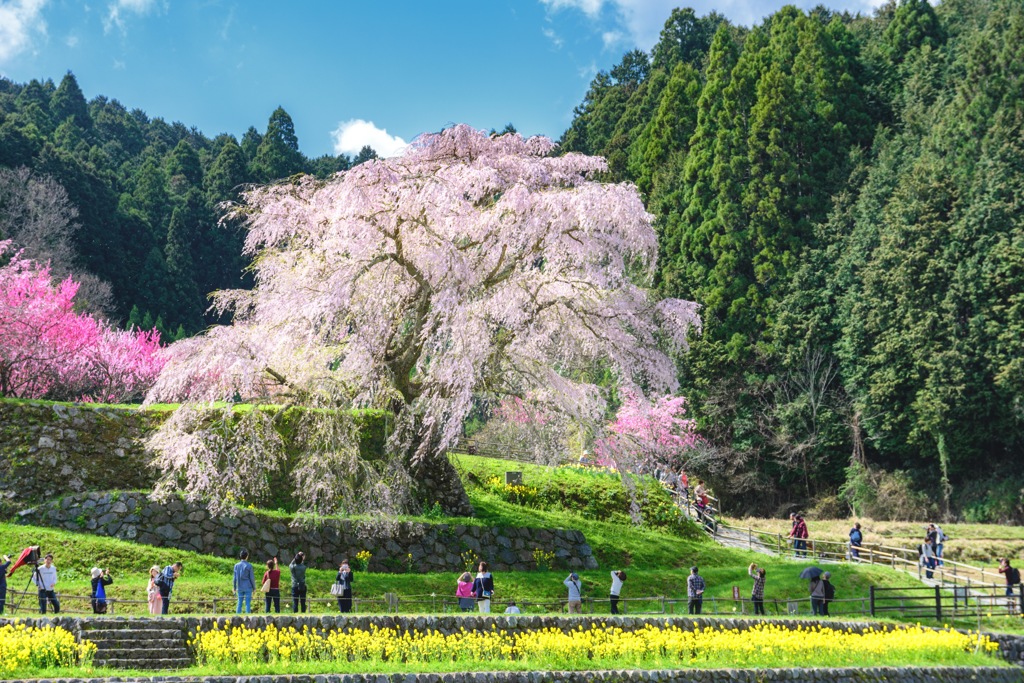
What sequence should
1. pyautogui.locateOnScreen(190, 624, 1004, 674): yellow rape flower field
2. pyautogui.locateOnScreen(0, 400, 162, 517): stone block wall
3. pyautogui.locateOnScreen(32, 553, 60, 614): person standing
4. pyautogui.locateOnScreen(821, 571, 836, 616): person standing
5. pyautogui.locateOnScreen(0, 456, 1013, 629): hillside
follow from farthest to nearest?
pyautogui.locateOnScreen(0, 400, 162, 517): stone block wall, pyautogui.locateOnScreen(821, 571, 836, 616): person standing, pyautogui.locateOnScreen(0, 456, 1013, 629): hillside, pyautogui.locateOnScreen(32, 553, 60, 614): person standing, pyautogui.locateOnScreen(190, 624, 1004, 674): yellow rape flower field

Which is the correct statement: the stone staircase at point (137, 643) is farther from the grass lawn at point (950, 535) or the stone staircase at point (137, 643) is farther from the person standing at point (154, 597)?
the grass lawn at point (950, 535)

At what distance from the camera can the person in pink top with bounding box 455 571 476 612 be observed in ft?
Result: 64.1

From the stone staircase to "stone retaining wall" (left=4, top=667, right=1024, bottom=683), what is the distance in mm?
1758

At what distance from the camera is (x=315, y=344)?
24.7m

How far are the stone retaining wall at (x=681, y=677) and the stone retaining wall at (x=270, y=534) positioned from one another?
7.41 meters

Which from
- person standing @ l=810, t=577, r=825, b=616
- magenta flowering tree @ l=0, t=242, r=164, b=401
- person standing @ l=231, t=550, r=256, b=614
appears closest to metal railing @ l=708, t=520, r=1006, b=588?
person standing @ l=810, t=577, r=825, b=616

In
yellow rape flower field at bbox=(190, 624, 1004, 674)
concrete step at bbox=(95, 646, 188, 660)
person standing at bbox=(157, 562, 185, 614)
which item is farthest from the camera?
person standing at bbox=(157, 562, 185, 614)

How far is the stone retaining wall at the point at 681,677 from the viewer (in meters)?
13.9

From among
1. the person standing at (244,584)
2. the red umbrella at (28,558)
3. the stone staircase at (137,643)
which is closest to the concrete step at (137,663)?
the stone staircase at (137,643)

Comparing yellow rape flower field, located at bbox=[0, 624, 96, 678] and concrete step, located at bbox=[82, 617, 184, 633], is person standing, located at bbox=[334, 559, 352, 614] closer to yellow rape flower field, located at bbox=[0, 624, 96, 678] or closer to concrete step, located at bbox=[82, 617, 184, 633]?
concrete step, located at bbox=[82, 617, 184, 633]

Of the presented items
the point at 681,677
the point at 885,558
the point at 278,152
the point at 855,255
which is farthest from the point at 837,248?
the point at 278,152

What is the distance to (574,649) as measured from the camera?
17062 mm

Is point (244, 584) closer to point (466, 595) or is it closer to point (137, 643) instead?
point (137, 643)

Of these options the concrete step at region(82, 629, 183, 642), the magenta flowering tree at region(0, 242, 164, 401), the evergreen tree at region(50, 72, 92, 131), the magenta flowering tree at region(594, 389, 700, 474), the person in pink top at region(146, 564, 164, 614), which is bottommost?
the concrete step at region(82, 629, 183, 642)
